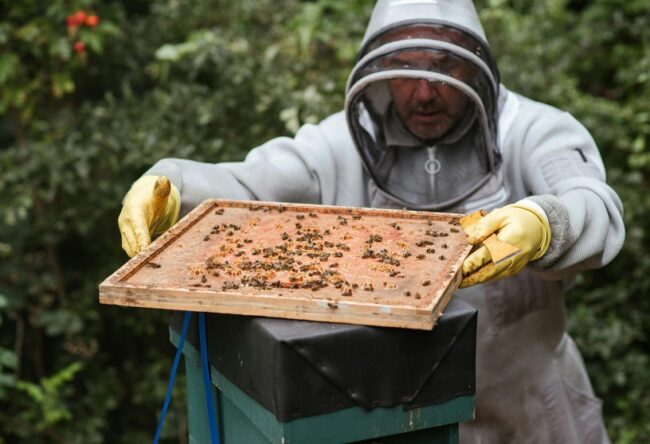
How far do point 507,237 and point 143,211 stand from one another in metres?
1.03

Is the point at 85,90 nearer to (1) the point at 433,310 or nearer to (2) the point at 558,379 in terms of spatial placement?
(2) the point at 558,379

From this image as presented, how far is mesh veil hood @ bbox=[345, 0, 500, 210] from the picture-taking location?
2.65 metres

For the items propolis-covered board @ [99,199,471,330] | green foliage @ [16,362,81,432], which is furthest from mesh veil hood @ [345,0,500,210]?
green foliage @ [16,362,81,432]

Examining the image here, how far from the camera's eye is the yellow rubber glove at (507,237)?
2.16m

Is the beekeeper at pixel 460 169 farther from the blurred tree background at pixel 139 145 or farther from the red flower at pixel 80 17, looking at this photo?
the red flower at pixel 80 17

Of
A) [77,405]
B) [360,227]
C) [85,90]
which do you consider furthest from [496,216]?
[85,90]

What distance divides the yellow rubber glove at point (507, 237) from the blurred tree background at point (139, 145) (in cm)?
229

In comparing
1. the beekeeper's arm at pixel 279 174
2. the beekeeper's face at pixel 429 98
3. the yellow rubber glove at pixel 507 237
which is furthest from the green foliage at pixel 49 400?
the yellow rubber glove at pixel 507 237

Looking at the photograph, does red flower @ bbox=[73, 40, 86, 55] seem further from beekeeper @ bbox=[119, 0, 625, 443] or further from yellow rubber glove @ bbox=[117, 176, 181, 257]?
yellow rubber glove @ bbox=[117, 176, 181, 257]

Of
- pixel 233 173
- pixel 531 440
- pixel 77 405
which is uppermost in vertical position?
pixel 233 173

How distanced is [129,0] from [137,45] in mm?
685

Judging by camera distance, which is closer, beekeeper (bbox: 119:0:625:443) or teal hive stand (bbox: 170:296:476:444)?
teal hive stand (bbox: 170:296:476:444)

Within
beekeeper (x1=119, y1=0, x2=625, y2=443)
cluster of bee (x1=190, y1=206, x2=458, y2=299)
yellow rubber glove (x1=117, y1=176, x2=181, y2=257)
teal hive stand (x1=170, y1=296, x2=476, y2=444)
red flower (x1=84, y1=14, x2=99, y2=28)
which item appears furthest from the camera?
red flower (x1=84, y1=14, x2=99, y2=28)

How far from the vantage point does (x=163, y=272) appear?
6.83 ft
